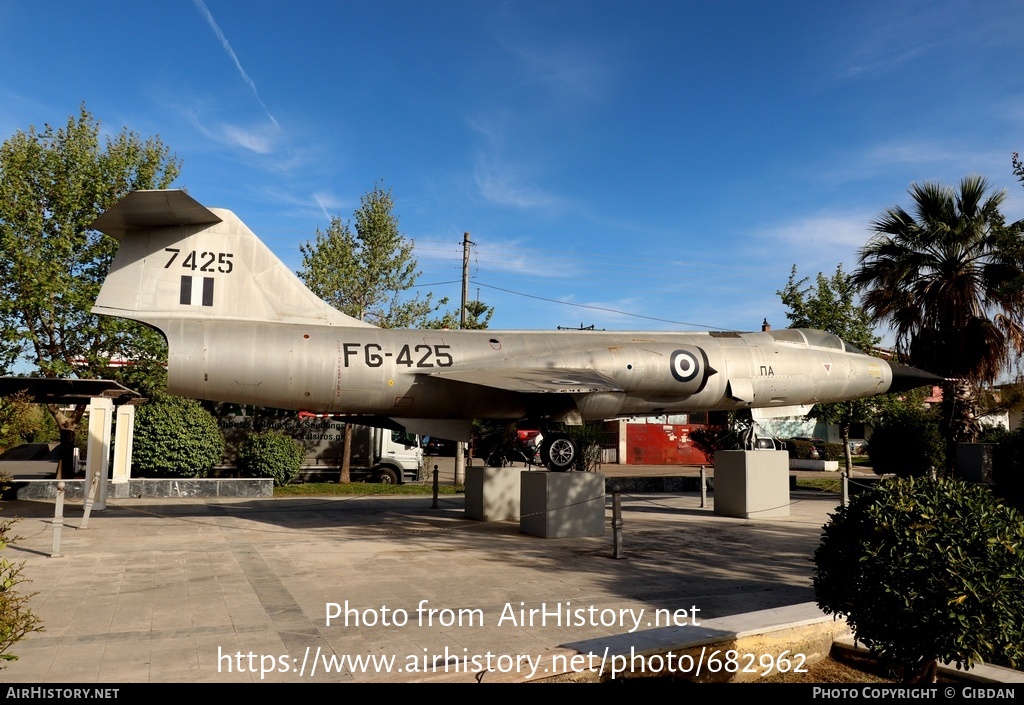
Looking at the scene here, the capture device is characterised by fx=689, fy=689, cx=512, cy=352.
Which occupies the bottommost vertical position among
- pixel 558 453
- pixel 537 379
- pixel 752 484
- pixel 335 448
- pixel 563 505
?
pixel 563 505

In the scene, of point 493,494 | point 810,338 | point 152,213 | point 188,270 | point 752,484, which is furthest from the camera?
point 810,338

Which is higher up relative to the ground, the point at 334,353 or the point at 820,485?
the point at 334,353

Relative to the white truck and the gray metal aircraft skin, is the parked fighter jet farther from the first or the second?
the white truck

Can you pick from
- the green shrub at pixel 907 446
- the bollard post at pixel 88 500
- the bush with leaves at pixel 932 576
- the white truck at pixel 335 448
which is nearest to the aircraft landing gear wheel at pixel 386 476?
the white truck at pixel 335 448

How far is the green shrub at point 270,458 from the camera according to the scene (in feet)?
75.1

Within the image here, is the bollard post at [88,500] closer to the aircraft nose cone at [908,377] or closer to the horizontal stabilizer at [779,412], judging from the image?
the horizontal stabilizer at [779,412]

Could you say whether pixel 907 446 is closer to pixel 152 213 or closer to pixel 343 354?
pixel 343 354

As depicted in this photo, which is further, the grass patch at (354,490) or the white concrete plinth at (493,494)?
the grass patch at (354,490)

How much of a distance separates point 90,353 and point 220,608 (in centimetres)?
1657

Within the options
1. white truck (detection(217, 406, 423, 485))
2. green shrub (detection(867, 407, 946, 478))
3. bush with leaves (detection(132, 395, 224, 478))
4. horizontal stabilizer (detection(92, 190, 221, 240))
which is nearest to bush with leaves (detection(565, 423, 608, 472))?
white truck (detection(217, 406, 423, 485))

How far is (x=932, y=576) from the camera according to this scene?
457 cm

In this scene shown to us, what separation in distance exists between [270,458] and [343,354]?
39.3 ft

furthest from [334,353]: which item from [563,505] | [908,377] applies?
[908,377]

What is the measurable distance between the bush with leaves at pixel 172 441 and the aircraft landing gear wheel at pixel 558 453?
41.5ft
